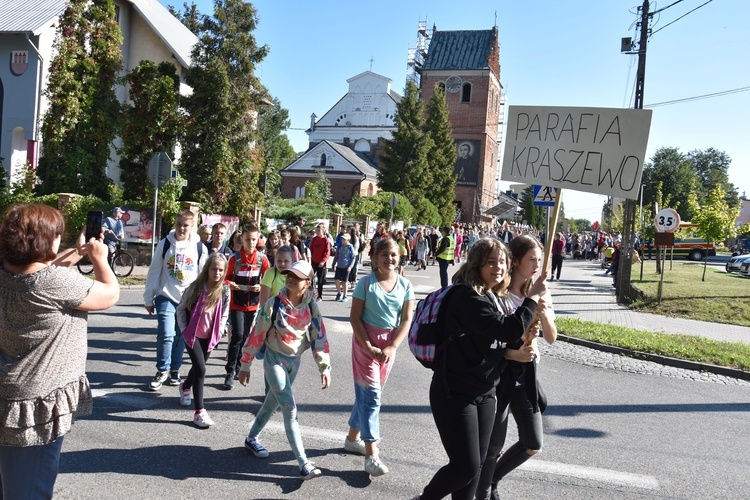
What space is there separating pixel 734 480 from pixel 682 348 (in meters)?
5.45

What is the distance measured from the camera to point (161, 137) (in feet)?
72.2

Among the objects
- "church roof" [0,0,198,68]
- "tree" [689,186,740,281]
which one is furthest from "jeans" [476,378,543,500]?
"tree" [689,186,740,281]

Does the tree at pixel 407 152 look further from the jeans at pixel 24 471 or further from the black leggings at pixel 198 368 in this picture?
the jeans at pixel 24 471

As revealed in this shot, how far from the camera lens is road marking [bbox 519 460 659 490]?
4.80m

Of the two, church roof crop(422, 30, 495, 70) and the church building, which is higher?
church roof crop(422, 30, 495, 70)

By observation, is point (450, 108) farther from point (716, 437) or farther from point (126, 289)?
point (716, 437)

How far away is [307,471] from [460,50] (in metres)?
70.9

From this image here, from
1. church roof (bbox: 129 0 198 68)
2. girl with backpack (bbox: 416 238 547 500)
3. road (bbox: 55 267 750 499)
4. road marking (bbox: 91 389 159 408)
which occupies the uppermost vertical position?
church roof (bbox: 129 0 198 68)

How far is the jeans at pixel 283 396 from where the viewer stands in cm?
457

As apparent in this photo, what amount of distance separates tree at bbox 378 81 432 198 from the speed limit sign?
32.7 m

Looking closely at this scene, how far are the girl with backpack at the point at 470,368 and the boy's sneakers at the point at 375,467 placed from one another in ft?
3.24

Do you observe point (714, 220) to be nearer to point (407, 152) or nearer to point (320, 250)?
point (320, 250)

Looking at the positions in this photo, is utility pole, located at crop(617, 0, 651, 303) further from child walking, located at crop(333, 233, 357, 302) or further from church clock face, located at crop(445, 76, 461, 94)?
church clock face, located at crop(445, 76, 461, 94)

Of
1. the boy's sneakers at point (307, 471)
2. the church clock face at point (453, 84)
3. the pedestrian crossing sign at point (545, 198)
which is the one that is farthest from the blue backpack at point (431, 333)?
the church clock face at point (453, 84)
